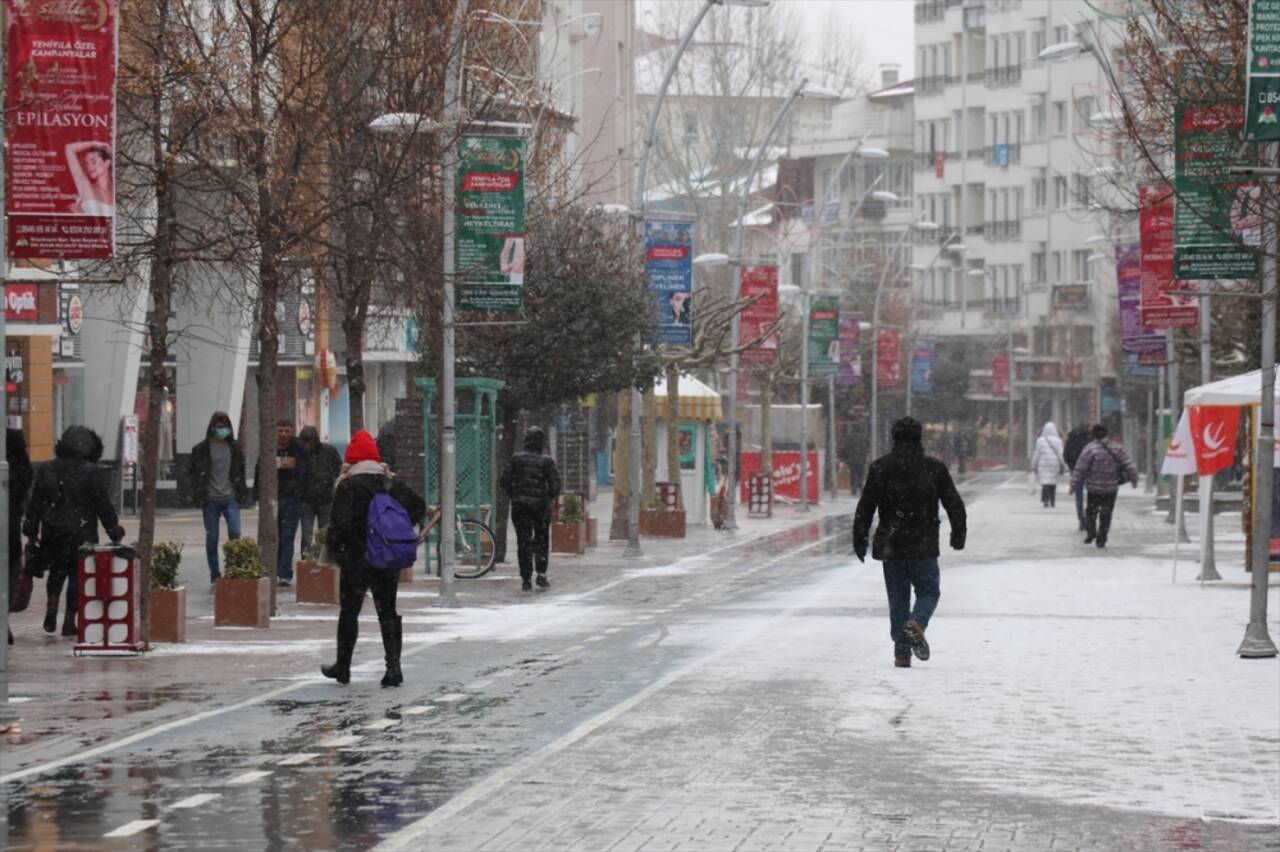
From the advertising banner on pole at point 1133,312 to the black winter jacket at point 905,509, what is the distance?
2444cm

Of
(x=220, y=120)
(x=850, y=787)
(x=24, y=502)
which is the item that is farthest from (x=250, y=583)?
(x=850, y=787)

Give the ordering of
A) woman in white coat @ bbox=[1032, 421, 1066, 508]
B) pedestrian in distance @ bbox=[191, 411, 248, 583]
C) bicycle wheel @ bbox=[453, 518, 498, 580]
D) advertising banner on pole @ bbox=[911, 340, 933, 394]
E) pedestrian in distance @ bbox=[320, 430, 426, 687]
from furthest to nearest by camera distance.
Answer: advertising banner on pole @ bbox=[911, 340, 933, 394], woman in white coat @ bbox=[1032, 421, 1066, 508], bicycle wheel @ bbox=[453, 518, 498, 580], pedestrian in distance @ bbox=[191, 411, 248, 583], pedestrian in distance @ bbox=[320, 430, 426, 687]

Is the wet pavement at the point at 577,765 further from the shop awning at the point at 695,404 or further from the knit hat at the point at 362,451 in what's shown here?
the shop awning at the point at 695,404

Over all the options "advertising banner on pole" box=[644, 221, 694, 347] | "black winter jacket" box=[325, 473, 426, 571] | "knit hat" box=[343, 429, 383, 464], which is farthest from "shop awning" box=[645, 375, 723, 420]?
"black winter jacket" box=[325, 473, 426, 571]

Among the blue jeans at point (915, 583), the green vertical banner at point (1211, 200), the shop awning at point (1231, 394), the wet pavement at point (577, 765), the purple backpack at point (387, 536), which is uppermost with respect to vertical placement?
the green vertical banner at point (1211, 200)

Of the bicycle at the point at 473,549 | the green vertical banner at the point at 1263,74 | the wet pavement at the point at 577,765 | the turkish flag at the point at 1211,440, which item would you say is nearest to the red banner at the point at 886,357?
the bicycle at the point at 473,549

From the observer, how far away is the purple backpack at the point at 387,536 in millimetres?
18047

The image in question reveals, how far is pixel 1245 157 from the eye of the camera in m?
21.5

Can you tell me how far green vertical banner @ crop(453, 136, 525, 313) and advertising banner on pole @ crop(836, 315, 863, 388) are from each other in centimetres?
3980

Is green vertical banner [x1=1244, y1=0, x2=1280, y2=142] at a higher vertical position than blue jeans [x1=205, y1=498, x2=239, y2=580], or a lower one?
higher

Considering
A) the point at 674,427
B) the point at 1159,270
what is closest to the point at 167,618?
the point at 1159,270

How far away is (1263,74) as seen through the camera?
712 inches

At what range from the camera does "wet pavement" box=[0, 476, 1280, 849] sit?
37.4 feet

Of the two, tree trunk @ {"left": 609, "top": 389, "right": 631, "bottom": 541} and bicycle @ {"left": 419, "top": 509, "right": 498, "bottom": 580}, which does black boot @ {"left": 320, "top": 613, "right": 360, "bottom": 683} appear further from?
tree trunk @ {"left": 609, "top": 389, "right": 631, "bottom": 541}
